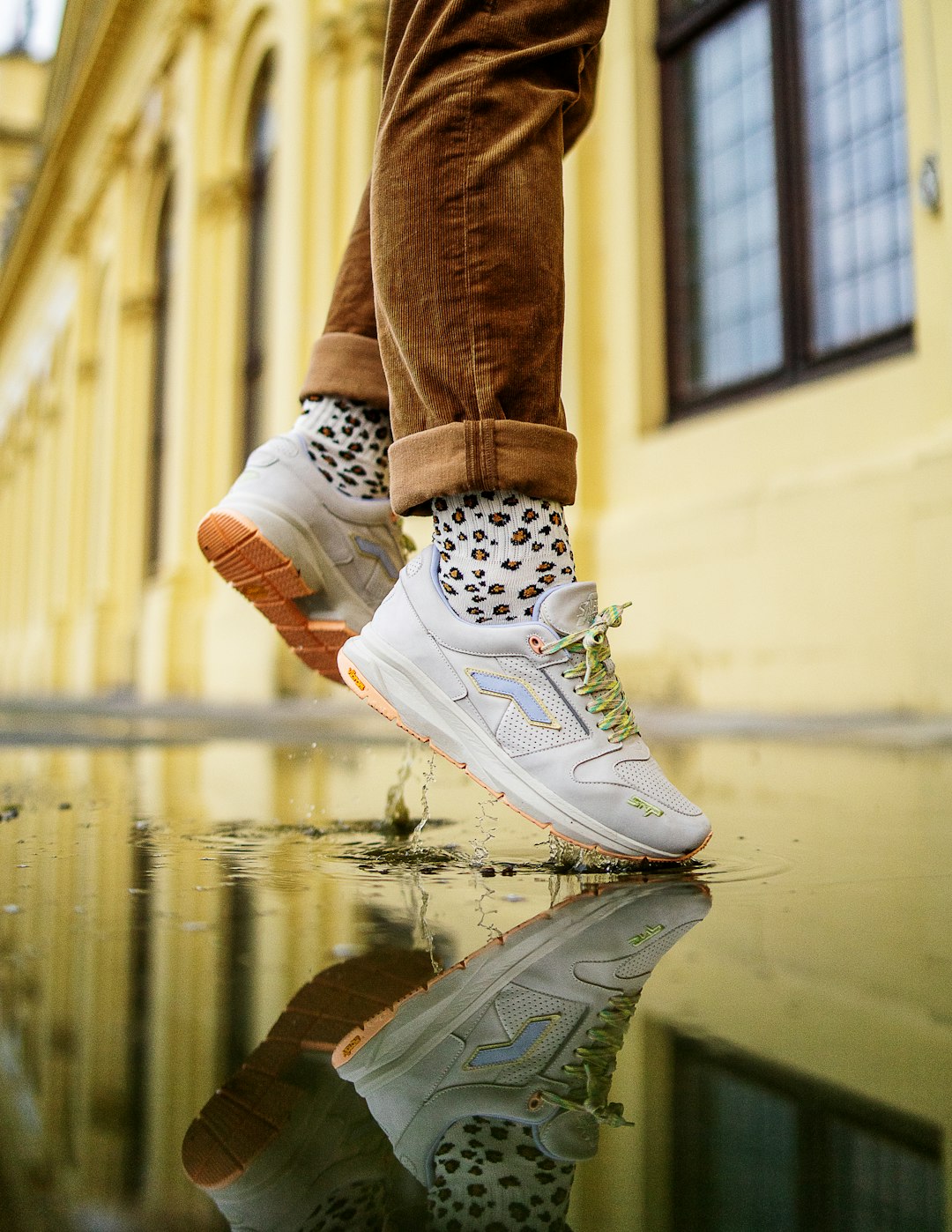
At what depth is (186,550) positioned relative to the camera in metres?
8.59

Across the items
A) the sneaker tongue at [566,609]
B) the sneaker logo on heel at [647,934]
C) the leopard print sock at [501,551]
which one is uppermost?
the leopard print sock at [501,551]

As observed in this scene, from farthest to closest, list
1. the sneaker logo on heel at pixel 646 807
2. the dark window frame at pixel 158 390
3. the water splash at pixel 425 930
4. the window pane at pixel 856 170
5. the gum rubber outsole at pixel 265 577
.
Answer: the dark window frame at pixel 158 390 < the window pane at pixel 856 170 < the gum rubber outsole at pixel 265 577 < the sneaker logo on heel at pixel 646 807 < the water splash at pixel 425 930

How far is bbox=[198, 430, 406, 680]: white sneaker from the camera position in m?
1.13

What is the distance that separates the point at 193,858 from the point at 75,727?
10.1 ft

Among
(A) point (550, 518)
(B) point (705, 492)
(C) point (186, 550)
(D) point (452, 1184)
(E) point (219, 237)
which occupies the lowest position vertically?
(D) point (452, 1184)

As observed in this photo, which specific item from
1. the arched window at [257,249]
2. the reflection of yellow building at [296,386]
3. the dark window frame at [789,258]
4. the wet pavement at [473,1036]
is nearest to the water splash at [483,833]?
the wet pavement at [473,1036]

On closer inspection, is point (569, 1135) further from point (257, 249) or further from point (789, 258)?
point (257, 249)

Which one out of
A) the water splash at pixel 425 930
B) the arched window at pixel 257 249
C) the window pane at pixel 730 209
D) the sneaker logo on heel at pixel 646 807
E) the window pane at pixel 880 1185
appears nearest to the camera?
the window pane at pixel 880 1185

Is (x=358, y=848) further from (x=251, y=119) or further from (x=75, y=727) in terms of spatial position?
(x=251, y=119)

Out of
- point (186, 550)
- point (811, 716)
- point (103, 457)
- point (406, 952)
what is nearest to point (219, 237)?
point (186, 550)

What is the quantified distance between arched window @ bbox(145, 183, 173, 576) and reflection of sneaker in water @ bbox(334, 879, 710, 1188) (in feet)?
35.0

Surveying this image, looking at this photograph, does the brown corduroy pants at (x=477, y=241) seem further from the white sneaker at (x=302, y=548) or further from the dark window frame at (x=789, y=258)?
the dark window frame at (x=789, y=258)

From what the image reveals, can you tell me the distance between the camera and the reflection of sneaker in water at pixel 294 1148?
0.96ft

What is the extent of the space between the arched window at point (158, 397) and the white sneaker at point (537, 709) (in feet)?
33.6
